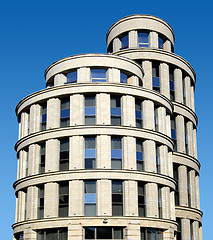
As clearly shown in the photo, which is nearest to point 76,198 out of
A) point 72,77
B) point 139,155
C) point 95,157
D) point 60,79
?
point 95,157

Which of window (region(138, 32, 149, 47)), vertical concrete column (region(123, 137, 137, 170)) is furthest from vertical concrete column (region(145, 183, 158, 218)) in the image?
window (region(138, 32, 149, 47))

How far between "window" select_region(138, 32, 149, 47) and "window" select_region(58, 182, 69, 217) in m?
26.6

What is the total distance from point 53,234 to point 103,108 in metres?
14.0

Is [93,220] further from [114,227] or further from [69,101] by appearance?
[69,101]

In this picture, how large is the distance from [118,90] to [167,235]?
16.2 meters

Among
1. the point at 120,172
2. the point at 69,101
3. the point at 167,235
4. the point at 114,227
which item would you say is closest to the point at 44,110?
the point at 69,101

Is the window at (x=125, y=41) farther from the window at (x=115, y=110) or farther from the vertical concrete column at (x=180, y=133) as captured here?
the window at (x=115, y=110)

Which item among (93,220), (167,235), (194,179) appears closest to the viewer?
(93,220)

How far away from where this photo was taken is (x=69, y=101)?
4934 cm

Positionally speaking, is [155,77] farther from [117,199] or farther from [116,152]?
[117,199]

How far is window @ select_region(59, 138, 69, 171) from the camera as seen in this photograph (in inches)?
1854

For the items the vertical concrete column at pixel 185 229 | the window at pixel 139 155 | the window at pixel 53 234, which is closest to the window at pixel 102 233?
the window at pixel 53 234

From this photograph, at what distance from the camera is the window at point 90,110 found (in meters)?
47.9

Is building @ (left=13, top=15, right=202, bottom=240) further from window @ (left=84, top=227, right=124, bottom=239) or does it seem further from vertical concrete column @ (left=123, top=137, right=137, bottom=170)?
vertical concrete column @ (left=123, top=137, right=137, bottom=170)
